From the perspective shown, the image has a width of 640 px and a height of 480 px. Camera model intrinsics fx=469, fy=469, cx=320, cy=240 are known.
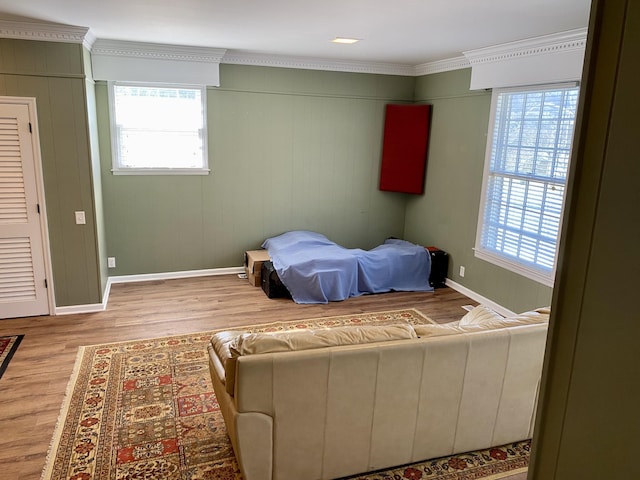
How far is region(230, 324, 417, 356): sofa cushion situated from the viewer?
2.19m

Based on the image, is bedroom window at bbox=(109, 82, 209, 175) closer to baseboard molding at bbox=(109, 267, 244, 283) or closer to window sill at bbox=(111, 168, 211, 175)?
window sill at bbox=(111, 168, 211, 175)

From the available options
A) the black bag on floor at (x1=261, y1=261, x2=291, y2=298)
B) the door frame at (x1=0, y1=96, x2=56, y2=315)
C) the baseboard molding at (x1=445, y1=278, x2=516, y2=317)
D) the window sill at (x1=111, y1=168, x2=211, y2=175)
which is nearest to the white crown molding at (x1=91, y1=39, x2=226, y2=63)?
the door frame at (x1=0, y1=96, x2=56, y2=315)

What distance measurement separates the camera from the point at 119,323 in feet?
14.8

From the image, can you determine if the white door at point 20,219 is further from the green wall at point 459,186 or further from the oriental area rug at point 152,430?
the green wall at point 459,186

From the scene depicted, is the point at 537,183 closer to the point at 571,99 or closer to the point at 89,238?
the point at 571,99

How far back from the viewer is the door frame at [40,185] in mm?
4184

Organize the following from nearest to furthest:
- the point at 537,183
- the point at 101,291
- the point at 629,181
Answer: the point at 629,181 < the point at 537,183 < the point at 101,291

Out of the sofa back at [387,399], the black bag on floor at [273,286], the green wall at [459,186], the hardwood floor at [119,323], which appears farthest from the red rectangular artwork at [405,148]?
the sofa back at [387,399]

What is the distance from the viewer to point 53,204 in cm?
445

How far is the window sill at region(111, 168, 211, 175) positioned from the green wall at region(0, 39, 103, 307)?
3.01 feet

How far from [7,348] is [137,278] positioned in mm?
1891

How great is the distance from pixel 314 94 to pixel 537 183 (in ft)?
9.78

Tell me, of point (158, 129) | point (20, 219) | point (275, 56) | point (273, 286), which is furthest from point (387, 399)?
point (275, 56)

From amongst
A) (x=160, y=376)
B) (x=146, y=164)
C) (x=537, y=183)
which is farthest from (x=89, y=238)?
(x=537, y=183)
